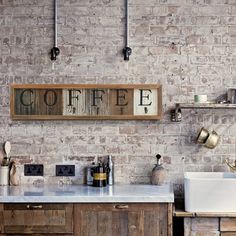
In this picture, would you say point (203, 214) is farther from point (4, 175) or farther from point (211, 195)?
point (4, 175)

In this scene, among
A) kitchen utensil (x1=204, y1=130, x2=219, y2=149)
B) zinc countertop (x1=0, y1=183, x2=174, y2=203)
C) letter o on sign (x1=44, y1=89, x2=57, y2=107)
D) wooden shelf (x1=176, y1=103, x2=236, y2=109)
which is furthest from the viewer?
letter o on sign (x1=44, y1=89, x2=57, y2=107)

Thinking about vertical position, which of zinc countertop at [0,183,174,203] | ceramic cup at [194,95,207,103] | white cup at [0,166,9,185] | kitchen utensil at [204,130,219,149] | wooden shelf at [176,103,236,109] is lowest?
zinc countertop at [0,183,174,203]

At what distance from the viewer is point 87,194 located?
3.23 m

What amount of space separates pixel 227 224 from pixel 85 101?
1.43 metres

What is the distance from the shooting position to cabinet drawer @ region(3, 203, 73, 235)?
3184 mm

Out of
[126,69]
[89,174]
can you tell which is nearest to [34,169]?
[89,174]

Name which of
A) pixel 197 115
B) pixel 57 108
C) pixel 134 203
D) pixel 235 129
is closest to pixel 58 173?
pixel 57 108

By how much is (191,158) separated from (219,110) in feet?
1.45

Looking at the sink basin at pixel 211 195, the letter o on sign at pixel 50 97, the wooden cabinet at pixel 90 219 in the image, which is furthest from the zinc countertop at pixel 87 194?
the letter o on sign at pixel 50 97

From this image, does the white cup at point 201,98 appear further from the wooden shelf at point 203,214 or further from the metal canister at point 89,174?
the metal canister at point 89,174

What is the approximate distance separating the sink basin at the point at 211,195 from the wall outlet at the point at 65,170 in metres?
1.00

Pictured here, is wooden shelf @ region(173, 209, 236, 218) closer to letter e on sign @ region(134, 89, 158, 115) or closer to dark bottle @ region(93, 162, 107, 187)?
dark bottle @ region(93, 162, 107, 187)

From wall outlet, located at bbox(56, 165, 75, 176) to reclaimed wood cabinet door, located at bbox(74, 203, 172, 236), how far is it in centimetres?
62

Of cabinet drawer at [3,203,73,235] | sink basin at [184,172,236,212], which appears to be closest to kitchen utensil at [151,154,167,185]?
sink basin at [184,172,236,212]
